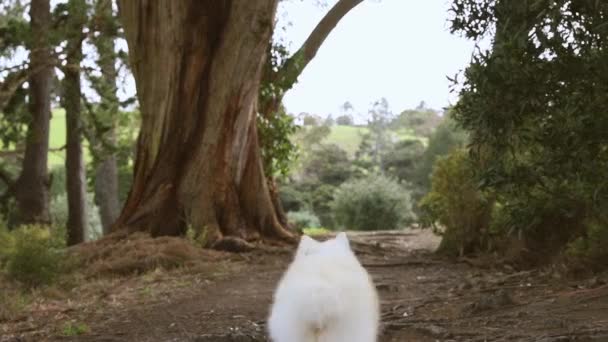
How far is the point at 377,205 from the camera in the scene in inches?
1093

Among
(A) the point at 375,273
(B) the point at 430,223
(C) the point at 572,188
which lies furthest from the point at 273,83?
(C) the point at 572,188

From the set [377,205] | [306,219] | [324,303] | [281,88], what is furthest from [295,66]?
[306,219]

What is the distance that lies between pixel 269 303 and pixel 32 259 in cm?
285

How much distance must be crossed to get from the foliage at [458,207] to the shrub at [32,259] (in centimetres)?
589

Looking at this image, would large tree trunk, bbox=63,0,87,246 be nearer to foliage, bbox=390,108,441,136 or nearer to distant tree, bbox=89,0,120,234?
distant tree, bbox=89,0,120,234

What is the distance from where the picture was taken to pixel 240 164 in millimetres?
14898

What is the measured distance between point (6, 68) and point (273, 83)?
15.5 feet

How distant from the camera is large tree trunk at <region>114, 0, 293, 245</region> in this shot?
14164mm

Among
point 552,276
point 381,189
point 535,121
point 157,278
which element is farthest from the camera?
point 381,189

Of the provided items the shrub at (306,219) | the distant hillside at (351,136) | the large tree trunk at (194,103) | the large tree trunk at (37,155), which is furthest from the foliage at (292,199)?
the large tree trunk at (194,103)

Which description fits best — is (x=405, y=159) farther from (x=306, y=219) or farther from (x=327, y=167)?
(x=306, y=219)

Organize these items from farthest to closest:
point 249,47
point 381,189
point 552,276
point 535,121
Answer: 1. point 381,189
2. point 249,47
3. point 552,276
4. point 535,121

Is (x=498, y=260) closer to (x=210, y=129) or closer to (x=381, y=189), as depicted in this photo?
(x=210, y=129)

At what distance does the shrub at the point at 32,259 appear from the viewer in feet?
33.2
